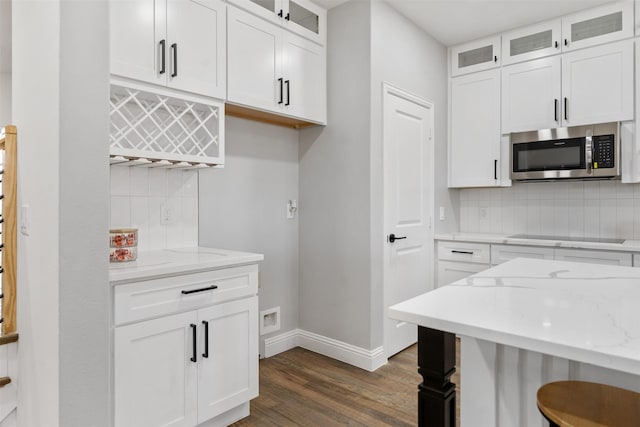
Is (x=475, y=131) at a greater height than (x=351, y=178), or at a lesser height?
greater

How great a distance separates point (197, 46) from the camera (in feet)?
7.10

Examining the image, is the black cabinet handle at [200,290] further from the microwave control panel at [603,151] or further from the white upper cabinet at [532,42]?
the white upper cabinet at [532,42]

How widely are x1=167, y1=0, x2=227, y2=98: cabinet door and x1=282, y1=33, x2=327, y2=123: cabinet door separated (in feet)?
1.76

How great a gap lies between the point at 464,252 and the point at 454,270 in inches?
7.4

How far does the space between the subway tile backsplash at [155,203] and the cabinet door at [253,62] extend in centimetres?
61

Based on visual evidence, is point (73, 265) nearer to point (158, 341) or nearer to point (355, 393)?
point (158, 341)

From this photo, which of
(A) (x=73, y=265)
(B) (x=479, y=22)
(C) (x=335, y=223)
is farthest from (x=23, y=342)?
(B) (x=479, y=22)

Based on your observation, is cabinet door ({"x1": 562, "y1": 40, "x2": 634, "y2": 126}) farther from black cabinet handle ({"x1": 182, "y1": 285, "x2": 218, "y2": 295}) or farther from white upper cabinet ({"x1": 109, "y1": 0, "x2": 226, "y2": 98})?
black cabinet handle ({"x1": 182, "y1": 285, "x2": 218, "y2": 295})

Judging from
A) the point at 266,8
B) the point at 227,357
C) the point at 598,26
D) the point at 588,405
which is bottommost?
the point at 227,357

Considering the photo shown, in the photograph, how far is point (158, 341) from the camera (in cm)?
175

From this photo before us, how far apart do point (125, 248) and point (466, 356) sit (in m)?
1.60

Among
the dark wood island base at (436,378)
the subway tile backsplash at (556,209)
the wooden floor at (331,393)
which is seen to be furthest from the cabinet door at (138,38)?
the subway tile backsplash at (556,209)

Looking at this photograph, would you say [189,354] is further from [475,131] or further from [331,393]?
[475,131]

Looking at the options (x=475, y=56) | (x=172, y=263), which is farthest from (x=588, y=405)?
(x=475, y=56)
